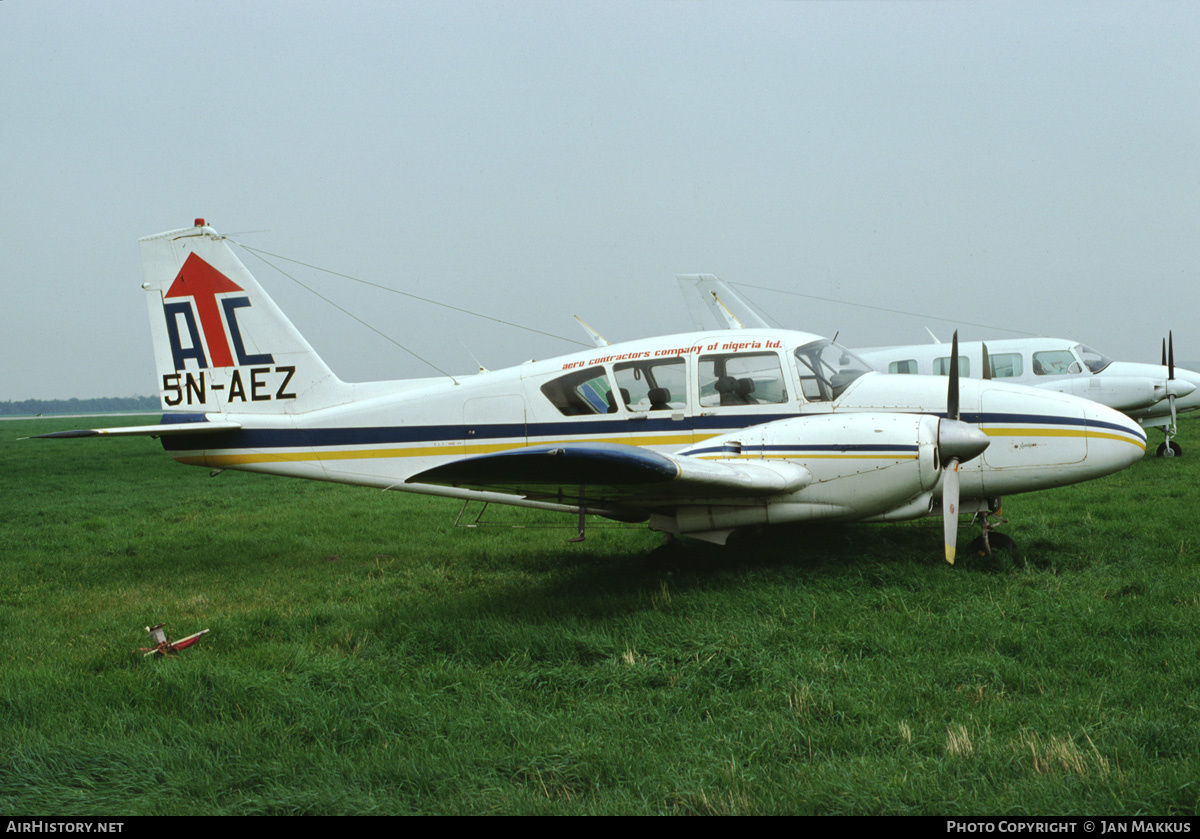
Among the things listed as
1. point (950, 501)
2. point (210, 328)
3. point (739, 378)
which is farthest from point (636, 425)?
point (210, 328)

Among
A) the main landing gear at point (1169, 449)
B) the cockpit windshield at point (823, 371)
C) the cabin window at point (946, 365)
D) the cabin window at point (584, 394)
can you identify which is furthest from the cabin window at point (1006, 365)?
the cabin window at point (584, 394)

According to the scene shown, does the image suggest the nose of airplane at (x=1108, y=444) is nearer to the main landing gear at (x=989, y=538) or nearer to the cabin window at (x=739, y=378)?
the main landing gear at (x=989, y=538)

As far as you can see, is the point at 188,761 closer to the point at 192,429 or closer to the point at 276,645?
the point at 276,645

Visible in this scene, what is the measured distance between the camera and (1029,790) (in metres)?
3.21

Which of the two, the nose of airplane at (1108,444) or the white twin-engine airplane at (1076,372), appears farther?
the white twin-engine airplane at (1076,372)

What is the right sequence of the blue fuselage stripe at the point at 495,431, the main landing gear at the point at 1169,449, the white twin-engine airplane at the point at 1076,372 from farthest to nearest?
the white twin-engine airplane at the point at 1076,372, the main landing gear at the point at 1169,449, the blue fuselage stripe at the point at 495,431

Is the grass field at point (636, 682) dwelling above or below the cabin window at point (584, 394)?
below

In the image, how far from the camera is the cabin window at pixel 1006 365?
1653cm

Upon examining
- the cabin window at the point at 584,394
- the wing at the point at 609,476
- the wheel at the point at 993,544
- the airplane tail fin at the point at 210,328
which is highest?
the airplane tail fin at the point at 210,328

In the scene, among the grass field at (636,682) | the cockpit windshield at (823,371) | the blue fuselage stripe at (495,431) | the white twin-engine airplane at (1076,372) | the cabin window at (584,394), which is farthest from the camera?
the white twin-engine airplane at (1076,372)

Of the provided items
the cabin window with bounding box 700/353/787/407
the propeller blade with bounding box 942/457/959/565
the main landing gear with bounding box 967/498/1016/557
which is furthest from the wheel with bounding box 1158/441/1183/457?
the cabin window with bounding box 700/353/787/407

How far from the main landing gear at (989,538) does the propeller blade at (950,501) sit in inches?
36.6
